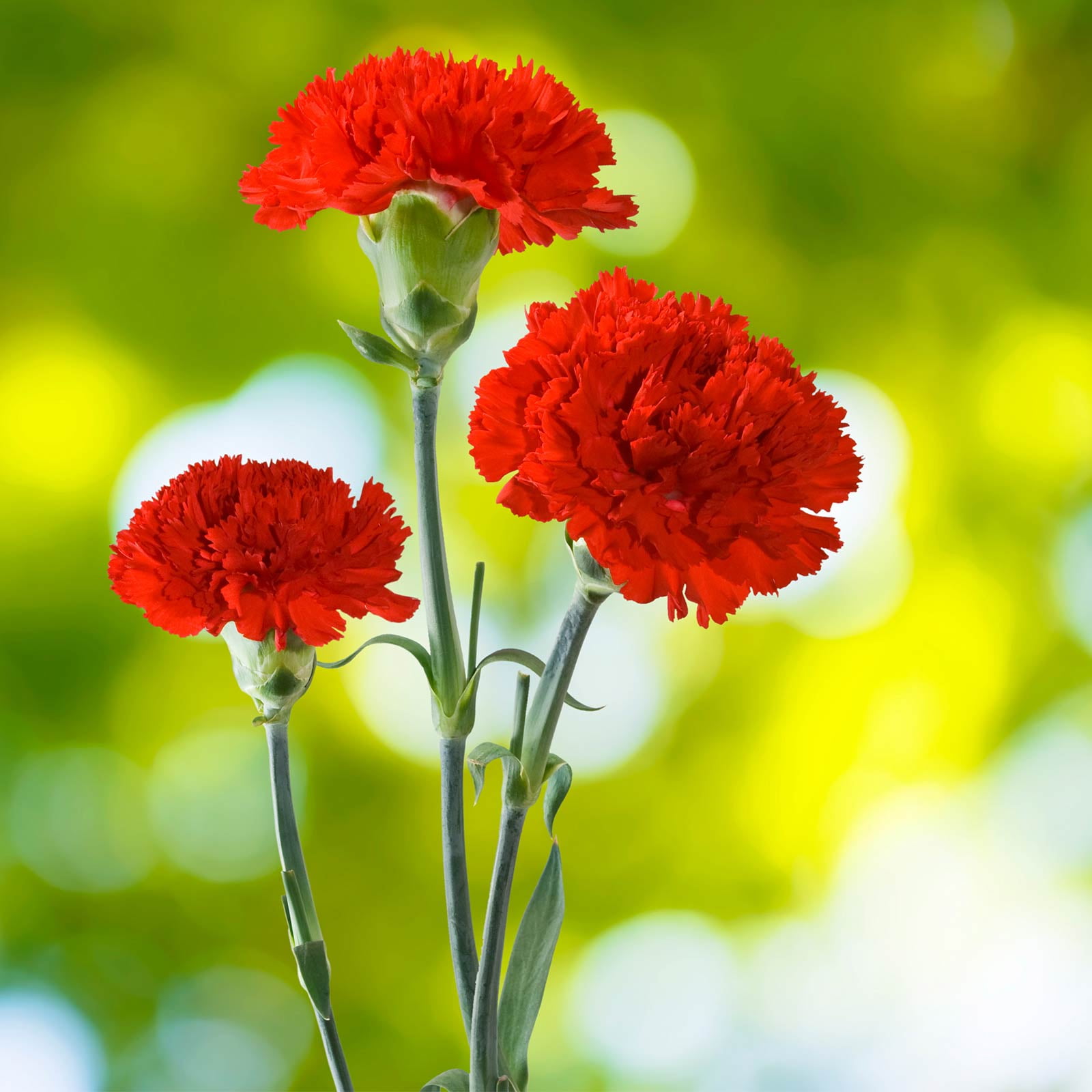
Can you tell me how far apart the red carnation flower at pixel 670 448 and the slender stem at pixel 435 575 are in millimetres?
37

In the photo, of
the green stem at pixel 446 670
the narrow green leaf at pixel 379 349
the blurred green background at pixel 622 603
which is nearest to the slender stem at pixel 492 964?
the green stem at pixel 446 670

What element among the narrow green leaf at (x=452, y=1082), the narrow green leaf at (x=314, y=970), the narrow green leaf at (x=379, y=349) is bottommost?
the narrow green leaf at (x=452, y=1082)

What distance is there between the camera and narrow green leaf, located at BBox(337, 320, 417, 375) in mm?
377

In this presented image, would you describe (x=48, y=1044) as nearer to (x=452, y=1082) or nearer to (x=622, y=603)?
(x=622, y=603)

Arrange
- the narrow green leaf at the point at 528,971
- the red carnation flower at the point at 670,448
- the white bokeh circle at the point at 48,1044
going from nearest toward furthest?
the red carnation flower at the point at 670,448
the narrow green leaf at the point at 528,971
the white bokeh circle at the point at 48,1044

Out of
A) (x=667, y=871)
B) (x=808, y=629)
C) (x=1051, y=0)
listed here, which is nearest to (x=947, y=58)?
(x=1051, y=0)

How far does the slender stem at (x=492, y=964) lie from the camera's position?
1.28 ft

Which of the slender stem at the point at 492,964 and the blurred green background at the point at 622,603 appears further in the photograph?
the blurred green background at the point at 622,603

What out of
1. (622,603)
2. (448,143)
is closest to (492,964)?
(448,143)

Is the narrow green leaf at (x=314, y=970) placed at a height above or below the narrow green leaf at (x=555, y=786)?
below

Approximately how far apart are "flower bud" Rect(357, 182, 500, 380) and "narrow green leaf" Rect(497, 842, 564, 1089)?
183 mm

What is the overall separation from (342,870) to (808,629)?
1.45 feet

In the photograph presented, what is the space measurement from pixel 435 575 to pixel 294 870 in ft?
0.37

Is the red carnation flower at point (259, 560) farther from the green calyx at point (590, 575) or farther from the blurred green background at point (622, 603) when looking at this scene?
the blurred green background at point (622, 603)
